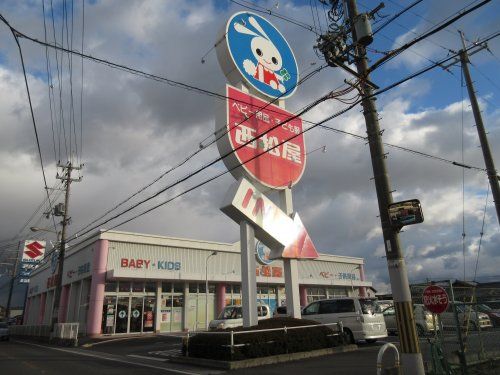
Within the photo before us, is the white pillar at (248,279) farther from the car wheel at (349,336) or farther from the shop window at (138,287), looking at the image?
the shop window at (138,287)

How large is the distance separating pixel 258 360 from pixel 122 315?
20.9m

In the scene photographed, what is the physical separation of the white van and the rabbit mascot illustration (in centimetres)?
952

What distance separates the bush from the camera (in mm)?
11883

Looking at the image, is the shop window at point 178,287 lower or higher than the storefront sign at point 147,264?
lower

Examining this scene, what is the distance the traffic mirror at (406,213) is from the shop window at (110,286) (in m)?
26.0

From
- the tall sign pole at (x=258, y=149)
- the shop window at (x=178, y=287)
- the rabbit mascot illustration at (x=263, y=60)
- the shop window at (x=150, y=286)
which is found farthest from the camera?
the shop window at (x=178, y=287)

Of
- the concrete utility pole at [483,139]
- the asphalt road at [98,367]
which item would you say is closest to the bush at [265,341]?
the asphalt road at [98,367]

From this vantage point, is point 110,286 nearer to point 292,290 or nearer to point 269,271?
point 269,271

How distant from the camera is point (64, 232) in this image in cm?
2842

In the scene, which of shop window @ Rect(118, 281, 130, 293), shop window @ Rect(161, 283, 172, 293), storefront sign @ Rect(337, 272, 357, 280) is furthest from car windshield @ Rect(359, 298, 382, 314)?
storefront sign @ Rect(337, 272, 357, 280)

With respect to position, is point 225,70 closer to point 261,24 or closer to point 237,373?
point 261,24

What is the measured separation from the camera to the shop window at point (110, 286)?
97.3 ft

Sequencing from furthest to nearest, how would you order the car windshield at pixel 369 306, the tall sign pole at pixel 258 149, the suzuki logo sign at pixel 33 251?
the suzuki logo sign at pixel 33 251 → the car windshield at pixel 369 306 → the tall sign pole at pixel 258 149

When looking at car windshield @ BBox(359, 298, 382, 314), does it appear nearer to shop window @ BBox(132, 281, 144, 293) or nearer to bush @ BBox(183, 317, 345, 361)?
bush @ BBox(183, 317, 345, 361)
